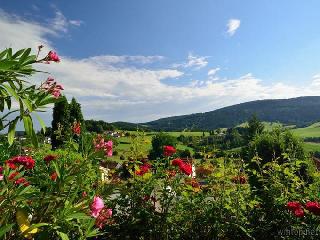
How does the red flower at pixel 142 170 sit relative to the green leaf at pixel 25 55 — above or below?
below

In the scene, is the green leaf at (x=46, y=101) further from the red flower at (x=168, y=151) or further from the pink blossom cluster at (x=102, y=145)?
the red flower at (x=168, y=151)

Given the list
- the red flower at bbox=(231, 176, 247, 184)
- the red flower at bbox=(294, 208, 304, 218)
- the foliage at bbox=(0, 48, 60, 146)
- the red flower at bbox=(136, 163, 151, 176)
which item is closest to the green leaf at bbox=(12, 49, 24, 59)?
the foliage at bbox=(0, 48, 60, 146)

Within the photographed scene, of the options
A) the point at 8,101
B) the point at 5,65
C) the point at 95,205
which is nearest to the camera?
the point at 5,65

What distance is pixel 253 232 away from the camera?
5074 millimetres

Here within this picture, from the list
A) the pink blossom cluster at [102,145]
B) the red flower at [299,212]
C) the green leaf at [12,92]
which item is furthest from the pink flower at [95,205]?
the red flower at [299,212]

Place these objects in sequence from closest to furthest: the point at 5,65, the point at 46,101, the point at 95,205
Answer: the point at 5,65 < the point at 46,101 < the point at 95,205

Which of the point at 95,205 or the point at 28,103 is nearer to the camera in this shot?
the point at 28,103

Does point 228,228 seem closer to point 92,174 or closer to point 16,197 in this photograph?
point 92,174

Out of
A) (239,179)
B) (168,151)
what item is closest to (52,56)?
(168,151)

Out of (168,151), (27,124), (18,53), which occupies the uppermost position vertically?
(18,53)

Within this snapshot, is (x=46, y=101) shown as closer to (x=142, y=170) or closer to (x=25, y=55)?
(x=25, y=55)

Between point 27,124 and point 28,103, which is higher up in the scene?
point 28,103

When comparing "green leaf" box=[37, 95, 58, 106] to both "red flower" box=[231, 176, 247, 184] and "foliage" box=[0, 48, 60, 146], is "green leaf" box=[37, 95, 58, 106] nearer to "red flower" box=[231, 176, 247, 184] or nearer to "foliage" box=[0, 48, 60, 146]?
→ "foliage" box=[0, 48, 60, 146]

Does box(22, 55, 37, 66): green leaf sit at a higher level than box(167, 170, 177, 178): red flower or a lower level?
higher
